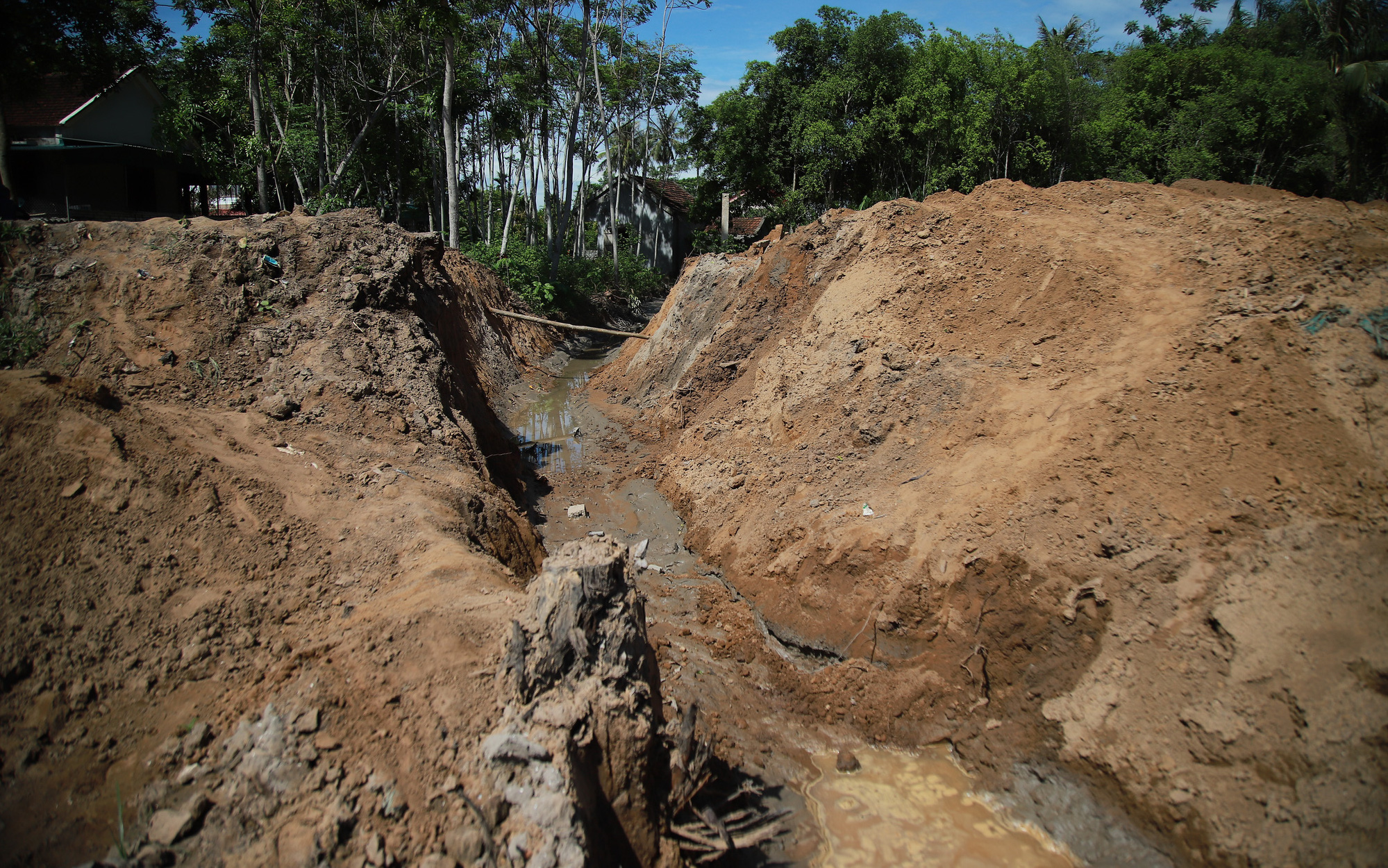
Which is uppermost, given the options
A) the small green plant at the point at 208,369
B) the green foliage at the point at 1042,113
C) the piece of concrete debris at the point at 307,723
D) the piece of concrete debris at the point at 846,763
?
the green foliage at the point at 1042,113

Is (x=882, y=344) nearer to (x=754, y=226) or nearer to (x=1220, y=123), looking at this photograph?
(x=1220, y=123)

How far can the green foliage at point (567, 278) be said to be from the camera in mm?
21609

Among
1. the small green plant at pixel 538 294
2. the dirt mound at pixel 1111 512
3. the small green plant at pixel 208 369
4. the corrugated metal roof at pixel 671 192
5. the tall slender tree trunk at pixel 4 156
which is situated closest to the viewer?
the dirt mound at pixel 1111 512

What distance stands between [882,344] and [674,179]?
39.9m

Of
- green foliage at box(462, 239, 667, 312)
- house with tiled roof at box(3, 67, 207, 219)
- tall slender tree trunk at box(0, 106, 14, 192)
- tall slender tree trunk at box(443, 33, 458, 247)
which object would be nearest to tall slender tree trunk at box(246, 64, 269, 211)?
house with tiled roof at box(3, 67, 207, 219)

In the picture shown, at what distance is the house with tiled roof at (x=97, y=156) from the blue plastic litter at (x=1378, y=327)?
22.7 m

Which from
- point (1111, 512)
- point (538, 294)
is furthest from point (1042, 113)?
point (1111, 512)

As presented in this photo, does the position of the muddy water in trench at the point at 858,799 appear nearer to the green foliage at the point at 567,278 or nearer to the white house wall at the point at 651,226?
the green foliage at the point at 567,278

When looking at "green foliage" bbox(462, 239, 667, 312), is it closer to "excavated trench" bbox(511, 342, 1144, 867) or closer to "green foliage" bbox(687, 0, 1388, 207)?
"green foliage" bbox(687, 0, 1388, 207)

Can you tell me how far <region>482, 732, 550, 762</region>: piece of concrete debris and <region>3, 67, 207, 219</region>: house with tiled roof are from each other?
65.4ft

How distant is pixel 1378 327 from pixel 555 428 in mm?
11809

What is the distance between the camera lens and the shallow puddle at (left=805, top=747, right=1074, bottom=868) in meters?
4.27

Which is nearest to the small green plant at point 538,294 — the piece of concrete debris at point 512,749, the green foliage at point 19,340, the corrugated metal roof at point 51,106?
the corrugated metal roof at point 51,106

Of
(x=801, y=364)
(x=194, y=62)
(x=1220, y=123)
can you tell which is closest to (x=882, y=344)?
(x=801, y=364)
